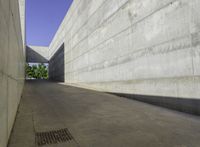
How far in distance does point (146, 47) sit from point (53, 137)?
445 cm

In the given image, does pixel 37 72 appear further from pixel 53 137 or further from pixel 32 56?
pixel 53 137

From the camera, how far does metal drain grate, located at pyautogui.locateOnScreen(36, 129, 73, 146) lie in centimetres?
→ 252

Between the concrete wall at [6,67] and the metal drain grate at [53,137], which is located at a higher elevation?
the concrete wall at [6,67]

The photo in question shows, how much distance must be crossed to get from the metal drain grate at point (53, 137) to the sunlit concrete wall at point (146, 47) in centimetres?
337

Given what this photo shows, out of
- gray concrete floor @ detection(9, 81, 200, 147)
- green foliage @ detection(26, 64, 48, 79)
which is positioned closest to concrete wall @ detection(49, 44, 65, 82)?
gray concrete floor @ detection(9, 81, 200, 147)

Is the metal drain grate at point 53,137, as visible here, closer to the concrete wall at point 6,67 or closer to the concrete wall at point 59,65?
the concrete wall at point 6,67

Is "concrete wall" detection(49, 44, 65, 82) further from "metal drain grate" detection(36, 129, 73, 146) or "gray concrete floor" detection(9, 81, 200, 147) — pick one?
"metal drain grate" detection(36, 129, 73, 146)

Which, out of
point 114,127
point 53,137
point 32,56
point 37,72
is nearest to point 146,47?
point 114,127

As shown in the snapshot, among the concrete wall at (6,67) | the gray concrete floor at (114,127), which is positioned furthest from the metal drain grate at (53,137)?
the concrete wall at (6,67)

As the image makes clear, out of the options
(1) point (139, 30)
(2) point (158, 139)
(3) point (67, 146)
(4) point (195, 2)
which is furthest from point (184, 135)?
(1) point (139, 30)

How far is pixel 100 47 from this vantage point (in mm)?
9273

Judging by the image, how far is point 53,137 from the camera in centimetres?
270

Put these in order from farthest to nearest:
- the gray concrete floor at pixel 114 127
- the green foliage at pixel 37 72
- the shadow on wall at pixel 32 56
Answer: the green foliage at pixel 37 72, the shadow on wall at pixel 32 56, the gray concrete floor at pixel 114 127

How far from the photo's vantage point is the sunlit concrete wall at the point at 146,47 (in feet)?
13.7
